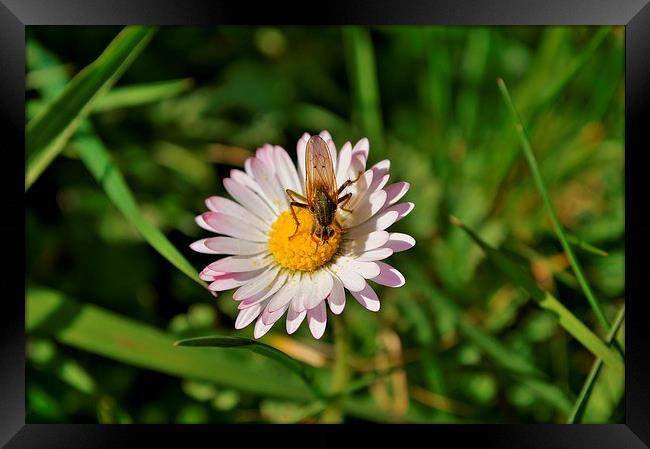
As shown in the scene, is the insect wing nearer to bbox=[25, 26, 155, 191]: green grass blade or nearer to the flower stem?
the flower stem

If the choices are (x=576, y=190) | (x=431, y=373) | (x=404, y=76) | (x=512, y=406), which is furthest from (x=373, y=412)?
(x=404, y=76)

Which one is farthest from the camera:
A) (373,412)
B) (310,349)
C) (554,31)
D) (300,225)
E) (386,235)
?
(554,31)

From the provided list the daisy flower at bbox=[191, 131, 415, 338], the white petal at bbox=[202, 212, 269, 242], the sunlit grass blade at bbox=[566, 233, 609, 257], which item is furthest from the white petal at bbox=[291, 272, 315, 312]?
the sunlit grass blade at bbox=[566, 233, 609, 257]

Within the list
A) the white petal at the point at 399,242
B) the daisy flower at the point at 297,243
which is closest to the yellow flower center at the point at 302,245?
the daisy flower at the point at 297,243

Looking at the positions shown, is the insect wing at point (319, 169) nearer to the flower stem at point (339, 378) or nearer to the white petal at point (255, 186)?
the white petal at point (255, 186)

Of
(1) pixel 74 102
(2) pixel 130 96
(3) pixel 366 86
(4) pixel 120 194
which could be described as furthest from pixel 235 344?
(3) pixel 366 86

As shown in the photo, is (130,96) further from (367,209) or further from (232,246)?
(367,209)

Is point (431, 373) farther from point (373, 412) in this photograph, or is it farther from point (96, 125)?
point (96, 125)
